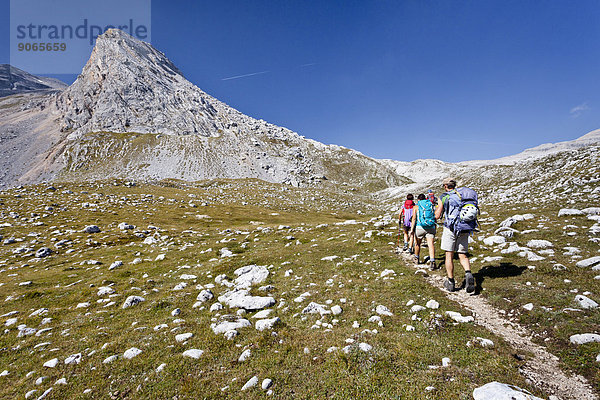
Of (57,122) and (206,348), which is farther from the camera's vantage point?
(57,122)

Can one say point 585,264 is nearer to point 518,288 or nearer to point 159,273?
point 518,288

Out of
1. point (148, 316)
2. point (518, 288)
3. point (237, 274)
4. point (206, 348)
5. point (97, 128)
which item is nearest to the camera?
point (206, 348)

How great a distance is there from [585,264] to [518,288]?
11.5 ft

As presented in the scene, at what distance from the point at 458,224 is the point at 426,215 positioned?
365 cm

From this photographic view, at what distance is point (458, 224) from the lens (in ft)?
33.6

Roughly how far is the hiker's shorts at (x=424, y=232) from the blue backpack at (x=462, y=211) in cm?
297

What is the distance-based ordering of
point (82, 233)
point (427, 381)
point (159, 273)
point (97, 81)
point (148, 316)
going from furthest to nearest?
1. point (97, 81)
2. point (82, 233)
3. point (159, 273)
4. point (148, 316)
5. point (427, 381)

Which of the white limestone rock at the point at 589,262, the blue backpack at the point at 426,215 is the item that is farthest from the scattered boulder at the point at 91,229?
the white limestone rock at the point at 589,262

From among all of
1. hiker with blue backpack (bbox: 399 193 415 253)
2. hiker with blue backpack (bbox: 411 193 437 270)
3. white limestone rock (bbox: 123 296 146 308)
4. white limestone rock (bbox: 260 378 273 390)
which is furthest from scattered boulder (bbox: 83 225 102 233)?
hiker with blue backpack (bbox: 411 193 437 270)

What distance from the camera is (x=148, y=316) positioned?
10.6 metres

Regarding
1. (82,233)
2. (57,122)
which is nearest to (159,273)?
(82,233)

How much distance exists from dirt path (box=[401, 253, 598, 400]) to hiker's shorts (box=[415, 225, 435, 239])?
467cm

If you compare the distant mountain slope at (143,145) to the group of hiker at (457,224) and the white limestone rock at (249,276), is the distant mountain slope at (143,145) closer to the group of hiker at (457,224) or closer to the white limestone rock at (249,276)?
the white limestone rock at (249,276)

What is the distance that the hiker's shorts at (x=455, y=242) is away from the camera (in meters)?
10.3
